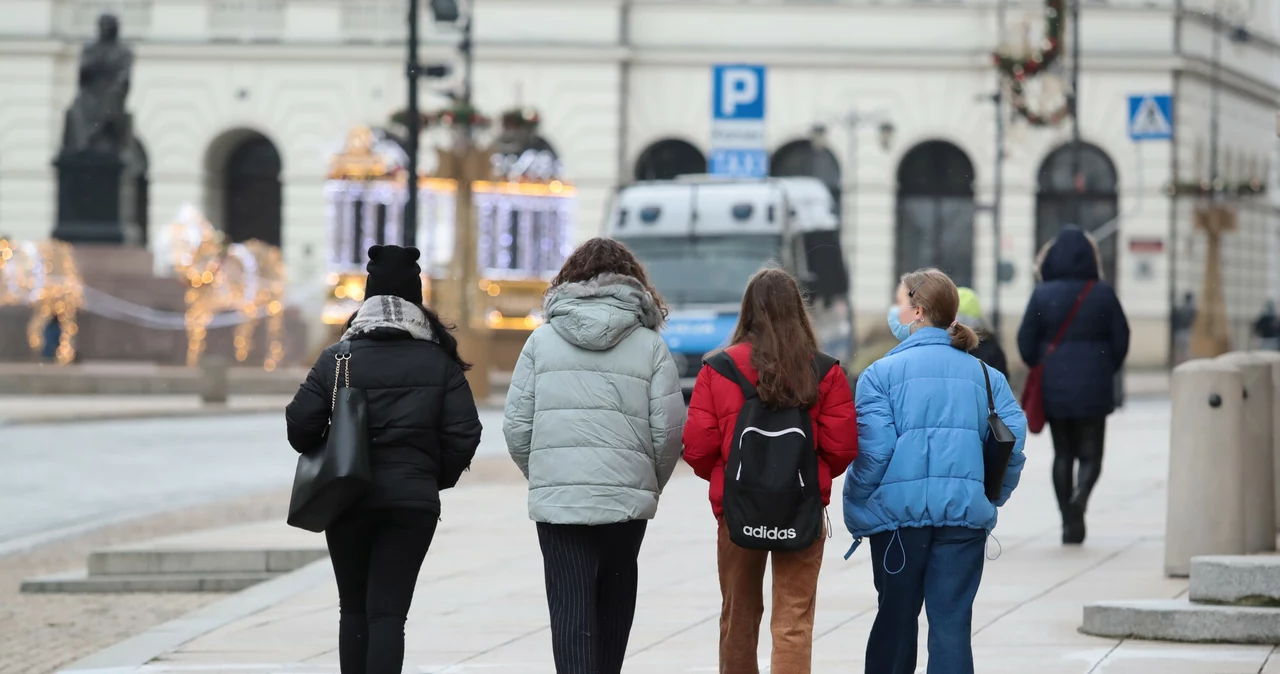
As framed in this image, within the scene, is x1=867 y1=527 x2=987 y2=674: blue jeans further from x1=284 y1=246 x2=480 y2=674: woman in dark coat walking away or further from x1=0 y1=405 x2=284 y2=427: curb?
x1=0 y1=405 x2=284 y2=427: curb

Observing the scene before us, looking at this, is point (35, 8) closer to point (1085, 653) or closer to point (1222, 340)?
point (1222, 340)

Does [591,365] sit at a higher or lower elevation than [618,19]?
lower

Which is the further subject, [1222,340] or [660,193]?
[1222,340]

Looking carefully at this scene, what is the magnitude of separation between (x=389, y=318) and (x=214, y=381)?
2405 centimetres

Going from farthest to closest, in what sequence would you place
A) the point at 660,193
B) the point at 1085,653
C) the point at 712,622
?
the point at 660,193, the point at 712,622, the point at 1085,653

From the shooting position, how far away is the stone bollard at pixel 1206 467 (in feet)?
36.8

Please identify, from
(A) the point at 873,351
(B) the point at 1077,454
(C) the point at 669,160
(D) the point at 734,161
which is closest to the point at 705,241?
(D) the point at 734,161

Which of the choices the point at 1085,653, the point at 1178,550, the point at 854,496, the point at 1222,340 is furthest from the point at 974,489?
the point at 1222,340

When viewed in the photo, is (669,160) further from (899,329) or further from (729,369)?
(729,369)

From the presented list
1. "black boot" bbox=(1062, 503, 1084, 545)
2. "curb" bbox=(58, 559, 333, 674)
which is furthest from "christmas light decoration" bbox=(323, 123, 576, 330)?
"curb" bbox=(58, 559, 333, 674)

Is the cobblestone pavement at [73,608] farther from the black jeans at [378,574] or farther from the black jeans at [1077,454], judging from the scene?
the black jeans at [1077,454]

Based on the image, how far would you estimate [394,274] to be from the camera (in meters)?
7.20

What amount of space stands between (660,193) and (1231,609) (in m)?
18.2

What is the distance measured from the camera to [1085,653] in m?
8.88
